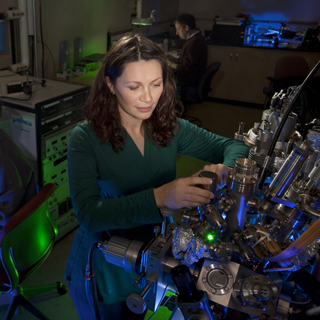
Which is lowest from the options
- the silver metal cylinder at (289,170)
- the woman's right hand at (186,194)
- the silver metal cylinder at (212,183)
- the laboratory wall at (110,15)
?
the woman's right hand at (186,194)

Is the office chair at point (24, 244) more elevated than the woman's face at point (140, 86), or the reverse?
the woman's face at point (140, 86)

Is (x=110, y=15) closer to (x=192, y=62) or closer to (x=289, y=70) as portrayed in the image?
(x=192, y=62)

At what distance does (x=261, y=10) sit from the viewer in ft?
18.0

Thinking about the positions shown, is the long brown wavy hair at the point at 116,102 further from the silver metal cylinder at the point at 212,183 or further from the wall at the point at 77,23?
the wall at the point at 77,23

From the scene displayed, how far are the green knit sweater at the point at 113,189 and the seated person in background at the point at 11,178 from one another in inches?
25.9

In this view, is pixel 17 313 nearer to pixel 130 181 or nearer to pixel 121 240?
pixel 130 181

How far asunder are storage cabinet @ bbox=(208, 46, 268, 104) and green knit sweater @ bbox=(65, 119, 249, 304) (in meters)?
4.26

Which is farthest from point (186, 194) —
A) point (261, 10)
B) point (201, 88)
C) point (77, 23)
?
point (261, 10)

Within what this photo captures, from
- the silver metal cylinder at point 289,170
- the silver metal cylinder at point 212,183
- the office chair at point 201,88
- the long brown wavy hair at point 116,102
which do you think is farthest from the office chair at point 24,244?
the office chair at point 201,88

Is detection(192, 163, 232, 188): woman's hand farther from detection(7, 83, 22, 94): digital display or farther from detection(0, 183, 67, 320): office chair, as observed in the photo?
detection(7, 83, 22, 94): digital display

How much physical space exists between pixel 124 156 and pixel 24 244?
0.80m

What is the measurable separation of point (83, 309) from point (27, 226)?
0.58 meters

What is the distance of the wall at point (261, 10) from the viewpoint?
17.4 feet

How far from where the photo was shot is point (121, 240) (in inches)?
29.9
